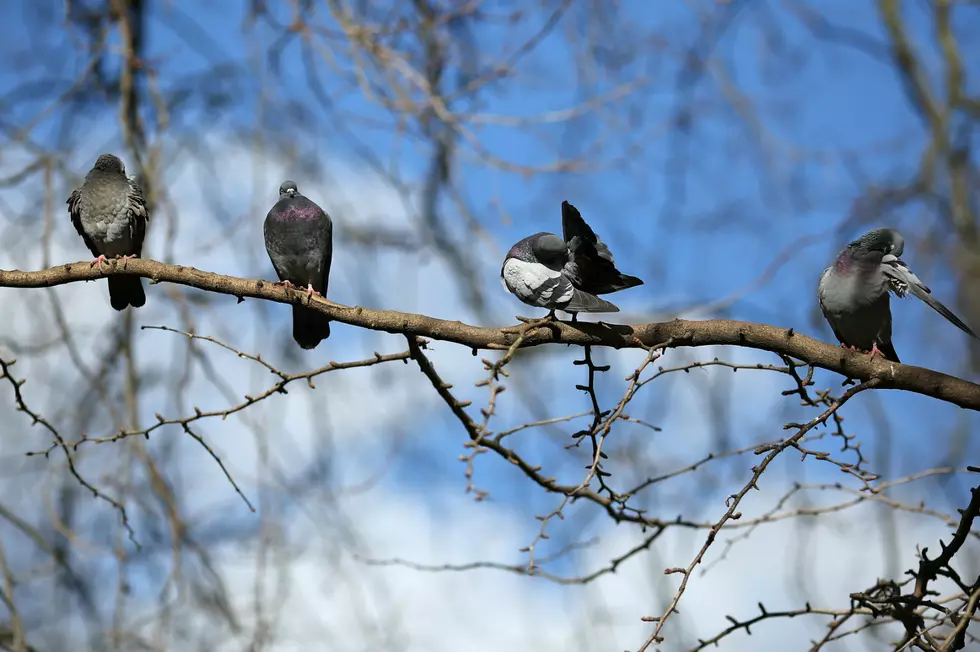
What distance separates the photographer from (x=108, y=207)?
4945mm

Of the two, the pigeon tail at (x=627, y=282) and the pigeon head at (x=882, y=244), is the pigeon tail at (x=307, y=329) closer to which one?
the pigeon tail at (x=627, y=282)

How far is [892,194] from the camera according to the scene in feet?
19.6

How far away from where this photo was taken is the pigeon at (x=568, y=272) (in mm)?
3217

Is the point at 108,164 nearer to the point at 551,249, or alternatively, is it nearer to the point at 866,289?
the point at 551,249

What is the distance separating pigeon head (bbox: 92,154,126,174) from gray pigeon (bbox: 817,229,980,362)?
3746 millimetres

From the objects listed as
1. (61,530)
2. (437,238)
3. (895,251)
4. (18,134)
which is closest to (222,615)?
(61,530)

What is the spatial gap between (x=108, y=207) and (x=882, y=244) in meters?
3.89

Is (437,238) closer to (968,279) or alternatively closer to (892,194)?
(892,194)

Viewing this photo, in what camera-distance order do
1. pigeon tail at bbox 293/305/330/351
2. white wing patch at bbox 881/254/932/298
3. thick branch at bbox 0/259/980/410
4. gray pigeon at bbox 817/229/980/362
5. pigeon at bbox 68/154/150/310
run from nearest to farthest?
1. thick branch at bbox 0/259/980/410
2. white wing patch at bbox 881/254/932/298
3. gray pigeon at bbox 817/229/980/362
4. pigeon tail at bbox 293/305/330/351
5. pigeon at bbox 68/154/150/310

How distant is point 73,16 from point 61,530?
280 centimetres

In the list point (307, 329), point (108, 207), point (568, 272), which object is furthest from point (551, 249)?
point (108, 207)

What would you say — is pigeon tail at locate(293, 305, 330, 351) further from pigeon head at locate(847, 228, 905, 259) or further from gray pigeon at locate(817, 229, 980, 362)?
pigeon head at locate(847, 228, 905, 259)

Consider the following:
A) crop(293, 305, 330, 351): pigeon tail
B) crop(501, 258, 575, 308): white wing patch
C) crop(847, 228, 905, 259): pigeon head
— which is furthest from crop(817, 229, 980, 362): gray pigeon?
crop(293, 305, 330, 351): pigeon tail

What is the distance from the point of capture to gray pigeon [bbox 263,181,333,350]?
15.0ft
